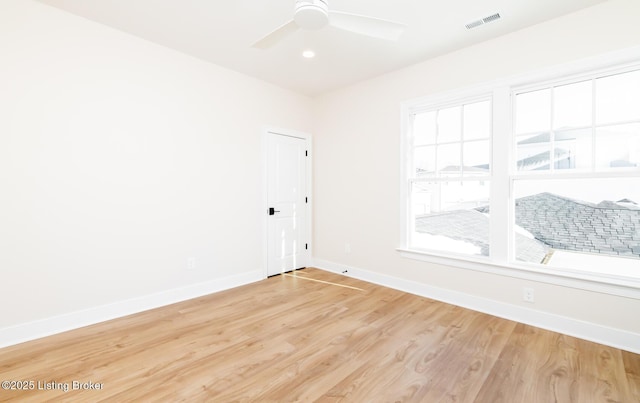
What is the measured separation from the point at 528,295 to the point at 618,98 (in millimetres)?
1934

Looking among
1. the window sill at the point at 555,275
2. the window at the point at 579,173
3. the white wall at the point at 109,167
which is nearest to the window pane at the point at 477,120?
the window at the point at 579,173

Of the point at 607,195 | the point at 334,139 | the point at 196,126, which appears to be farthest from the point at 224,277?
the point at 607,195

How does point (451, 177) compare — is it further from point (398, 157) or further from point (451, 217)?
point (398, 157)

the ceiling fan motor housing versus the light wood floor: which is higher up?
the ceiling fan motor housing

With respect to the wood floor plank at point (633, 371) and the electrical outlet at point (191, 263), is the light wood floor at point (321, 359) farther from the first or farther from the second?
the electrical outlet at point (191, 263)

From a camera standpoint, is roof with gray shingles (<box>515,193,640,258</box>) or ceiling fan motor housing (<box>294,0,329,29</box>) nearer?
ceiling fan motor housing (<box>294,0,329,29</box>)

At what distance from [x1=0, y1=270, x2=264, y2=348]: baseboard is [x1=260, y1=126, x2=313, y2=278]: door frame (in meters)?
0.59

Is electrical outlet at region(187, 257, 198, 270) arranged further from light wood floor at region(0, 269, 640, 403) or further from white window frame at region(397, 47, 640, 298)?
white window frame at region(397, 47, 640, 298)

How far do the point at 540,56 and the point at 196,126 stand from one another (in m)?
3.77

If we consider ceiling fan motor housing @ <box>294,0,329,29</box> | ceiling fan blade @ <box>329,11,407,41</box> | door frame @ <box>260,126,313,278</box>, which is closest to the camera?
ceiling fan motor housing @ <box>294,0,329,29</box>

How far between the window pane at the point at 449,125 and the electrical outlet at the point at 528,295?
176 cm

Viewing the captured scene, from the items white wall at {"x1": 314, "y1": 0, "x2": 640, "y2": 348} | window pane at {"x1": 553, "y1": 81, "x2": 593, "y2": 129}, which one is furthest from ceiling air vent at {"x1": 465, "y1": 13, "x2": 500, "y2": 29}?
window pane at {"x1": 553, "y1": 81, "x2": 593, "y2": 129}

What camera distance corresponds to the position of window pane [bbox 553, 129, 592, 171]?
2537mm

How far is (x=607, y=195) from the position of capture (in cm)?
246
